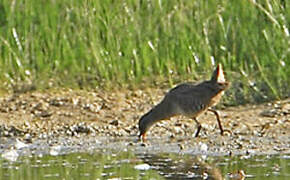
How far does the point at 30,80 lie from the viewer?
10812 millimetres

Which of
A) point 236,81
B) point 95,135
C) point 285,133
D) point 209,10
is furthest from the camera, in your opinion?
point 209,10

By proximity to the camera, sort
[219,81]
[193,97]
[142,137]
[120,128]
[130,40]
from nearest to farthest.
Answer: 1. [219,81]
2. [193,97]
3. [142,137]
4. [120,128]
5. [130,40]

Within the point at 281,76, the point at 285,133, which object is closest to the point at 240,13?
the point at 281,76

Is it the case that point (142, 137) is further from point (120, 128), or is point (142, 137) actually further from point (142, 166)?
point (142, 166)

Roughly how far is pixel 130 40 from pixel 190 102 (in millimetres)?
1866

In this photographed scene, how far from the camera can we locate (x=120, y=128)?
9641 mm

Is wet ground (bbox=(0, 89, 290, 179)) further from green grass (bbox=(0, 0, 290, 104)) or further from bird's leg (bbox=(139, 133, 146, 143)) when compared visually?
green grass (bbox=(0, 0, 290, 104))

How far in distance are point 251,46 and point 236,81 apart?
466mm

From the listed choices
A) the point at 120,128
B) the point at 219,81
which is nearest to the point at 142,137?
the point at 120,128

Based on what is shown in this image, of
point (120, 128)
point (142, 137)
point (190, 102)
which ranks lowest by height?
point (142, 137)

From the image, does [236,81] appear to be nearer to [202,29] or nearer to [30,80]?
[202,29]

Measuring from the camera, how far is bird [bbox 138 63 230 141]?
891cm

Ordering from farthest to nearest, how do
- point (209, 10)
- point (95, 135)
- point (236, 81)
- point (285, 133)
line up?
1. point (209, 10)
2. point (236, 81)
3. point (95, 135)
4. point (285, 133)

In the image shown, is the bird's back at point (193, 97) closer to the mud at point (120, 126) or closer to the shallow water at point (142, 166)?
the mud at point (120, 126)
